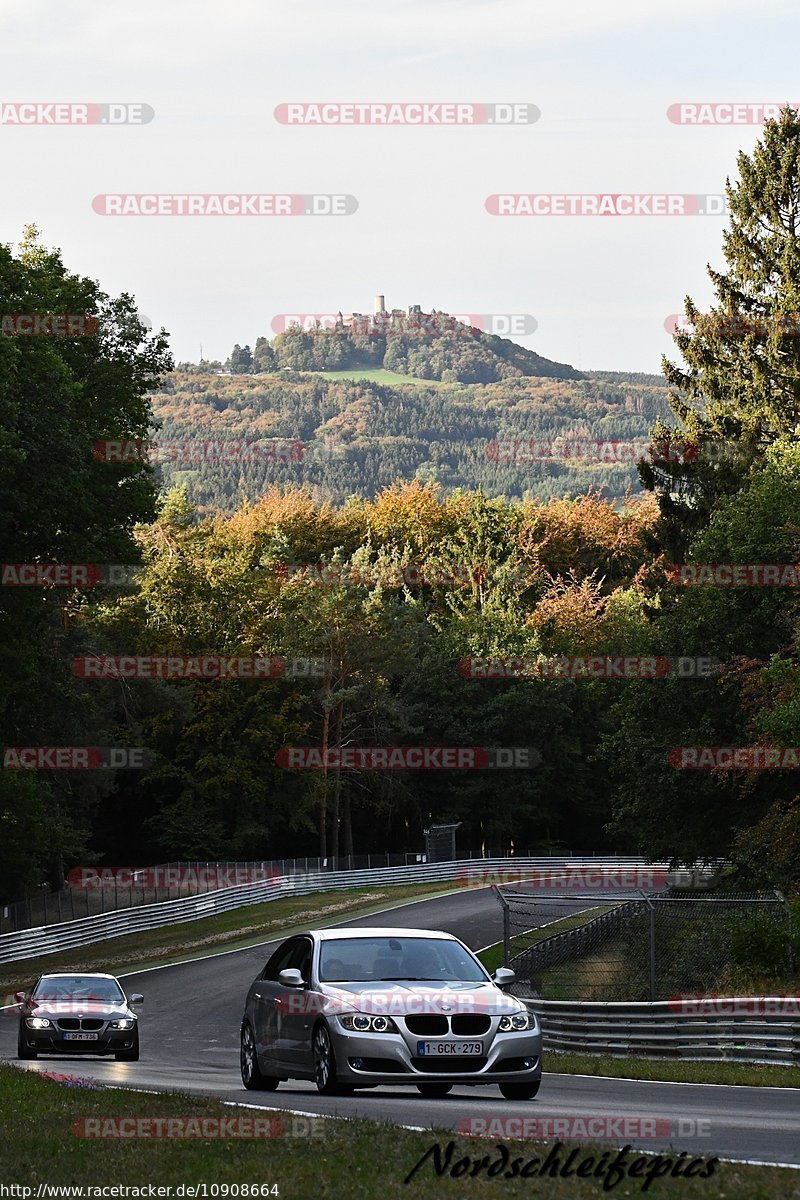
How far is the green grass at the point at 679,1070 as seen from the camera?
57.5 ft

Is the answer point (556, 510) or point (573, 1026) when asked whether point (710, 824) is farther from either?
point (556, 510)

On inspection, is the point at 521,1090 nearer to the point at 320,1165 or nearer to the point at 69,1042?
the point at 320,1165

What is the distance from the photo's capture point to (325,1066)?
48.4ft

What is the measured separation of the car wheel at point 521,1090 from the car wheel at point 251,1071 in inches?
99.3

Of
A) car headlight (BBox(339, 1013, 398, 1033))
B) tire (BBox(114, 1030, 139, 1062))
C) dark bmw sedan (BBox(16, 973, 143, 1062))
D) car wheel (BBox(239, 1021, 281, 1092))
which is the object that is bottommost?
→ tire (BBox(114, 1030, 139, 1062))

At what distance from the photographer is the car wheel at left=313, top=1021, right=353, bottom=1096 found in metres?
14.6

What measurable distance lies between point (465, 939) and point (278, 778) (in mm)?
30083

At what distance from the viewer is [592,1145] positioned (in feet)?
33.2

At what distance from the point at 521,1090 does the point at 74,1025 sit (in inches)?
411

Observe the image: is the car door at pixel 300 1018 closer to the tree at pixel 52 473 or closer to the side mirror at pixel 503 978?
the side mirror at pixel 503 978

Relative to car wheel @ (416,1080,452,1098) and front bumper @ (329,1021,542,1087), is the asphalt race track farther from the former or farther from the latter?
front bumper @ (329,1021,542,1087)

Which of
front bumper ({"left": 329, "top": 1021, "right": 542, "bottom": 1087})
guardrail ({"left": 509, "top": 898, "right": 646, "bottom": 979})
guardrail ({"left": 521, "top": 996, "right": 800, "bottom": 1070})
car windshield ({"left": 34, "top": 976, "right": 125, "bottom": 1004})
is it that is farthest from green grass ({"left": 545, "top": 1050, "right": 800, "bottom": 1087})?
guardrail ({"left": 509, "top": 898, "right": 646, "bottom": 979})

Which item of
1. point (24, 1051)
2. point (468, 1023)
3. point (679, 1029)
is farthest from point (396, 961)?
point (24, 1051)

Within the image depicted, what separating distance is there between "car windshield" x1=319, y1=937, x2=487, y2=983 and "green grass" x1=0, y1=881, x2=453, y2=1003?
1059 inches
